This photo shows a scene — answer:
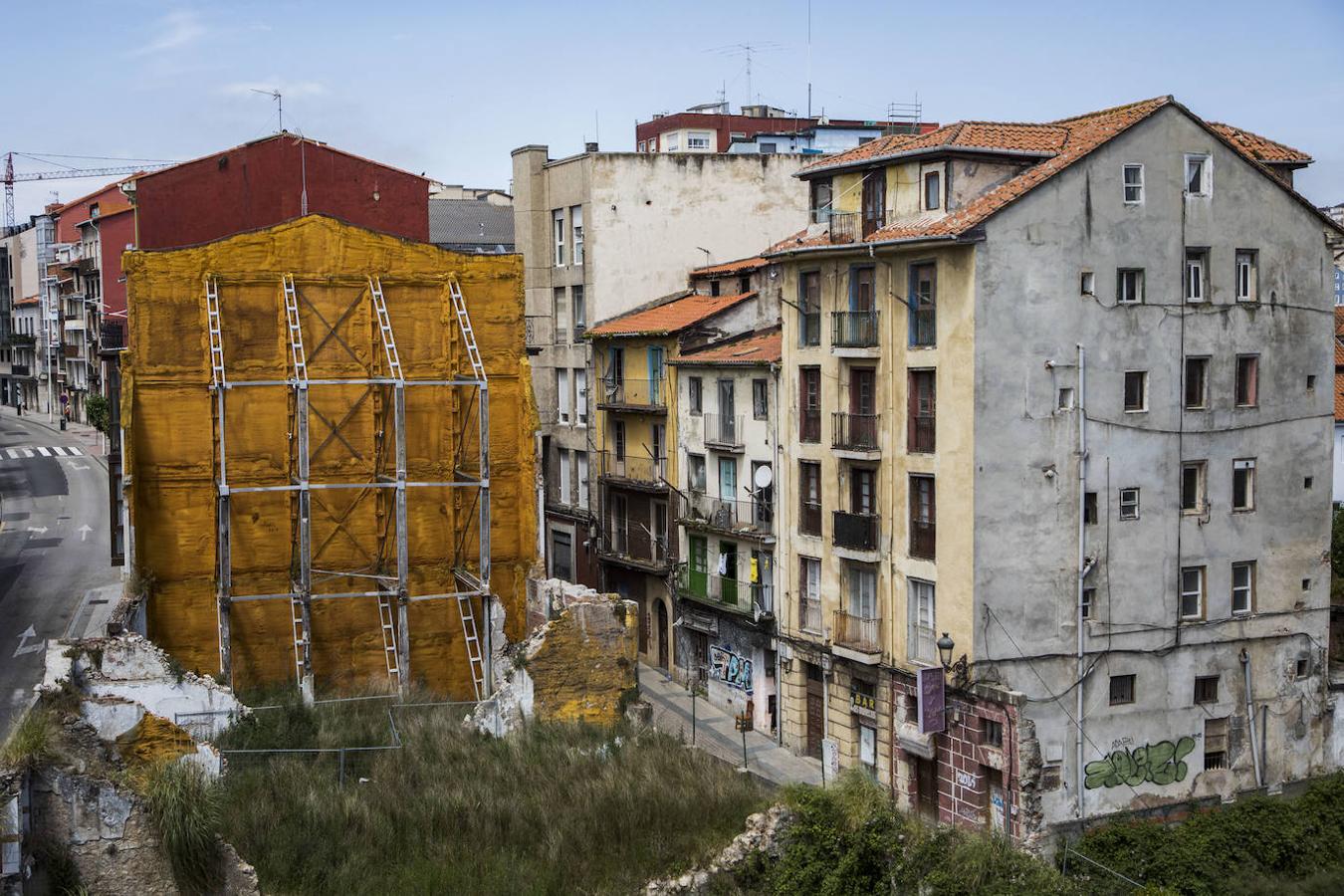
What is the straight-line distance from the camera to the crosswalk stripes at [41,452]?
75625 mm

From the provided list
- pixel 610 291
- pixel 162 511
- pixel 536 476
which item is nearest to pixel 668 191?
pixel 610 291

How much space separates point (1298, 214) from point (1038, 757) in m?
15.8

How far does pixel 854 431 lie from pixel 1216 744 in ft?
38.5

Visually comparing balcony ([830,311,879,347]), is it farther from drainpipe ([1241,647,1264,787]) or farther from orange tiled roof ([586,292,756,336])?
drainpipe ([1241,647,1264,787])

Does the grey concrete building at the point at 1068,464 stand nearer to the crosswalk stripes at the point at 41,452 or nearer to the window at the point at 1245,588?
the window at the point at 1245,588

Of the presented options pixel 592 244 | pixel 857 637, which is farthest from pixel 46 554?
pixel 857 637

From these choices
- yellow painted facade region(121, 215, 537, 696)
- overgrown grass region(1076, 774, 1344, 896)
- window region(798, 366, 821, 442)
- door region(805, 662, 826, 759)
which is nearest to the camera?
overgrown grass region(1076, 774, 1344, 896)

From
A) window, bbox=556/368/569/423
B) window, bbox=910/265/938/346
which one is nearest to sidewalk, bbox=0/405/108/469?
window, bbox=556/368/569/423

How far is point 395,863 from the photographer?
1029 inches

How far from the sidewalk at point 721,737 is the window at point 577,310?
13046 millimetres

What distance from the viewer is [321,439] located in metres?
36.7

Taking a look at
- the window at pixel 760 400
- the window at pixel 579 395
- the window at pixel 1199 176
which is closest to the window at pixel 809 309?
the window at pixel 760 400

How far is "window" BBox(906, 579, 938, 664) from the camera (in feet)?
124

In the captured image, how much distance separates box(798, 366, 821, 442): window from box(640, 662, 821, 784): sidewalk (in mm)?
8326
